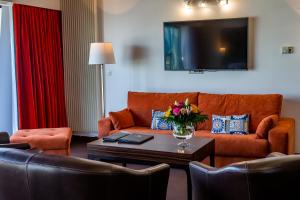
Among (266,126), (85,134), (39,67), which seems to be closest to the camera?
(266,126)

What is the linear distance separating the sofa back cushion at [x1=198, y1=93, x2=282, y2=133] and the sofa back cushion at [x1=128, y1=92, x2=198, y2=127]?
0.23m

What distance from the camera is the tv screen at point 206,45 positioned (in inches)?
204

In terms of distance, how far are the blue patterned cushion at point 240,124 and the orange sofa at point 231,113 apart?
11 cm

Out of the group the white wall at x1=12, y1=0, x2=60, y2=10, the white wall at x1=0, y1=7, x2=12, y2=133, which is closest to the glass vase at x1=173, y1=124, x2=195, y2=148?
the white wall at x1=0, y1=7, x2=12, y2=133

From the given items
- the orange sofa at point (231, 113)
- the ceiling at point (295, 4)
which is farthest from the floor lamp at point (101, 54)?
the ceiling at point (295, 4)

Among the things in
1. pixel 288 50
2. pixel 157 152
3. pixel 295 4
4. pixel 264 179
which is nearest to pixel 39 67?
pixel 157 152

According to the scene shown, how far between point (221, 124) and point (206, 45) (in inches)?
46.4

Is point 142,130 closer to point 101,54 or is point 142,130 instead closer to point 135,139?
point 135,139

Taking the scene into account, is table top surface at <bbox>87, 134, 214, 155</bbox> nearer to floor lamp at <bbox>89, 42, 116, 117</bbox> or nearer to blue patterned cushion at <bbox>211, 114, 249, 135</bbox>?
blue patterned cushion at <bbox>211, 114, 249, 135</bbox>

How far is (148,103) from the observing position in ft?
17.8

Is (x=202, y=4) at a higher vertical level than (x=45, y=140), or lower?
higher

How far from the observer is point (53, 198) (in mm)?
2129

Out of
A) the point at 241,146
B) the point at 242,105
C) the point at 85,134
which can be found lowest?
the point at 85,134

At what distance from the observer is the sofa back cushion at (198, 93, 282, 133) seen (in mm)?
4781
